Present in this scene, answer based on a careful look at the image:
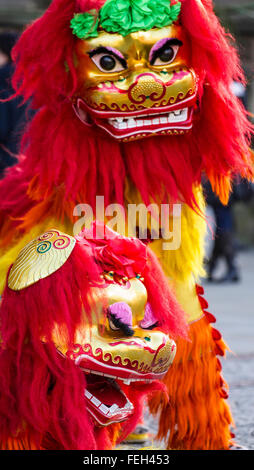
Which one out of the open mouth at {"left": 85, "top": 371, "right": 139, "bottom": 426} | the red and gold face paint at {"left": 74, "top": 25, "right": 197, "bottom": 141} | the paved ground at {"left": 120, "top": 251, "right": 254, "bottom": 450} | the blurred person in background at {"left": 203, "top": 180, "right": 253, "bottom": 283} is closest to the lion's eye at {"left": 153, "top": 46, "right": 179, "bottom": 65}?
the red and gold face paint at {"left": 74, "top": 25, "right": 197, "bottom": 141}

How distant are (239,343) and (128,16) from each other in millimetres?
2470

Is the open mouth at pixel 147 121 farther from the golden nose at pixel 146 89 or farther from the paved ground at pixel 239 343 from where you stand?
the paved ground at pixel 239 343

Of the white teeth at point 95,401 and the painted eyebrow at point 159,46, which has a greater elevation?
the painted eyebrow at point 159,46

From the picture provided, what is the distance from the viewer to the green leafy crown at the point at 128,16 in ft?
7.59

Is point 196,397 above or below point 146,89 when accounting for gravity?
below

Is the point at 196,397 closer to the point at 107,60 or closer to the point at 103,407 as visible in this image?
the point at 103,407

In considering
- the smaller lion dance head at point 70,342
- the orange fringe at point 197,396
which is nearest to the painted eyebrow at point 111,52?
the smaller lion dance head at point 70,342

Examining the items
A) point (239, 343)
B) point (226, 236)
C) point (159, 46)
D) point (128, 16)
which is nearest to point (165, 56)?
point (159, 46)

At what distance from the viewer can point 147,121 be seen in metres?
2.37

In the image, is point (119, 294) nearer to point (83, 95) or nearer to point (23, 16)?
point (83, 95)

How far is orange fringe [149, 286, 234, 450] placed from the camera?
2.48m

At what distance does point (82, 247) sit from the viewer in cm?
196

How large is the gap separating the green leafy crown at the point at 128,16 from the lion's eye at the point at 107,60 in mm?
50

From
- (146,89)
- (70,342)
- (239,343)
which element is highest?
(146,89)
